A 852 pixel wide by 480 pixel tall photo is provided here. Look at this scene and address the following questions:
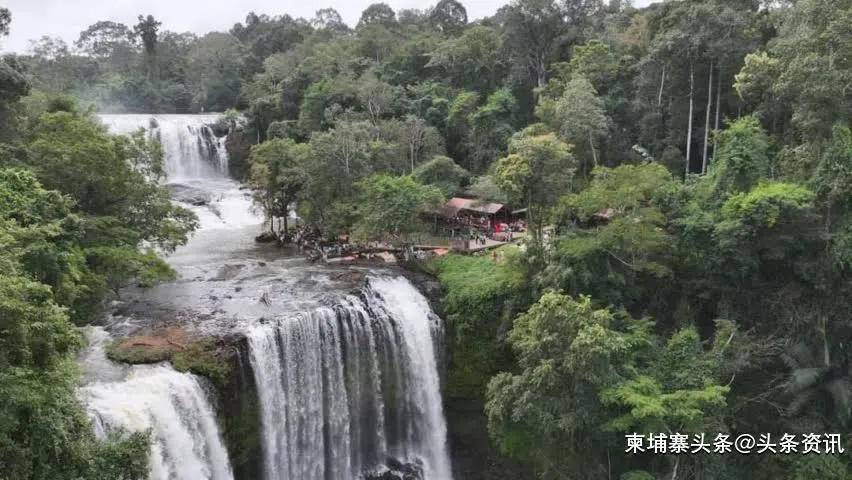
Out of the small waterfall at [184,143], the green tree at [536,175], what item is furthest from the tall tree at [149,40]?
the green tree at [536,175]

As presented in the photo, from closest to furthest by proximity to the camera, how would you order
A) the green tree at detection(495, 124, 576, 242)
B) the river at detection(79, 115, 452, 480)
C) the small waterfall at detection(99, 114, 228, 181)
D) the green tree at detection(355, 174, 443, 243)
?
the river at detection(79, 115, 452, 480) → the green tree at detection(495, 124, 576, 242) → the green tree at detection(355, 174, 443, 243) → the small waterfall at detection(99, 114, 228, 181)

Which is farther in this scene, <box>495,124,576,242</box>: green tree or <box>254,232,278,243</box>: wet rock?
<box>254,232,278,243</box>: wet rock

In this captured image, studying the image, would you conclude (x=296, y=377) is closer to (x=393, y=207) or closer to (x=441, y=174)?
(x=393, y=207)

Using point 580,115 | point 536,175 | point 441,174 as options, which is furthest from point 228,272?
point 580,115

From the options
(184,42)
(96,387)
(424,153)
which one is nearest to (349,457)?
(96,387)

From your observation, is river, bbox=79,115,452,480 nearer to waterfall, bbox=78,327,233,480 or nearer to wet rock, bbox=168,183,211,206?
waterfall, bbox=78,327,233,480

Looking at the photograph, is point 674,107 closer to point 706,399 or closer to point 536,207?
point 536,207

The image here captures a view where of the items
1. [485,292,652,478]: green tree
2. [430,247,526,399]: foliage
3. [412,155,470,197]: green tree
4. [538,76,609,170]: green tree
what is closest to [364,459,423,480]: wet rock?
[430,247,526,399]: foliage
